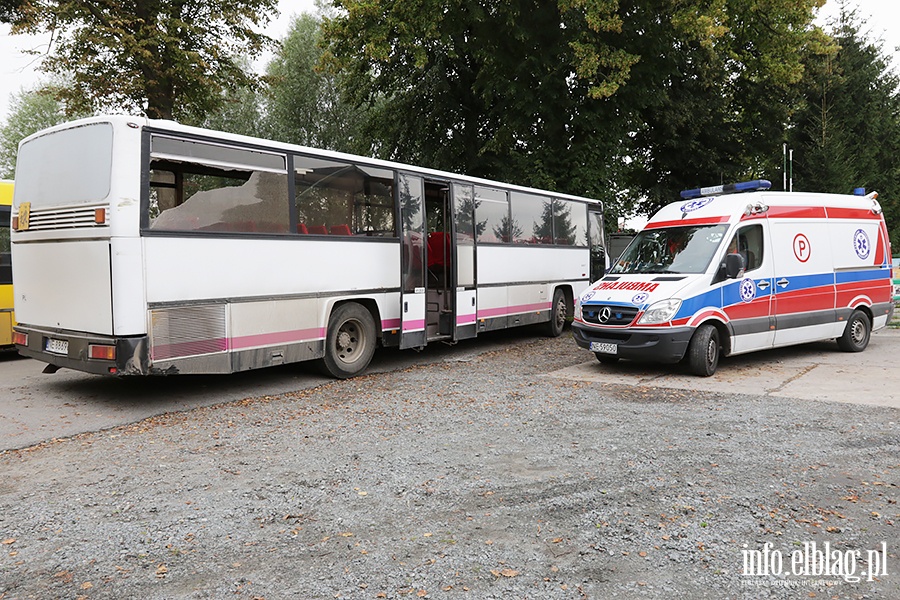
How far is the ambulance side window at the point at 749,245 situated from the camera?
32.8ft

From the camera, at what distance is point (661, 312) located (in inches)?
362

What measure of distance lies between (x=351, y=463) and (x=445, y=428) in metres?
1.38

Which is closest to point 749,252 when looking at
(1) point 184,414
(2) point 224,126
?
(1) point 184,414

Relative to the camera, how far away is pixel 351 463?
5.55 m

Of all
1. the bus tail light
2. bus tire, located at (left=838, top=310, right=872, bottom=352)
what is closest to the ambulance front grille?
bus tire, located at (left=838, top=310, right=872, bottom=352)

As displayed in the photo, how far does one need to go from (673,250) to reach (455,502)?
273 inches

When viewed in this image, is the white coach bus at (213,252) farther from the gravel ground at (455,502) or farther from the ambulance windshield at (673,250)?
the ambulance windshield at (673,250)

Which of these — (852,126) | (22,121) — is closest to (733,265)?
(852,126)

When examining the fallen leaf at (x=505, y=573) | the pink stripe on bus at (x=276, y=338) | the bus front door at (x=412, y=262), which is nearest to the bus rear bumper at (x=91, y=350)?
the pink stripe on bus at (x=276, y=338)

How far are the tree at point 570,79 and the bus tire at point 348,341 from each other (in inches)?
381

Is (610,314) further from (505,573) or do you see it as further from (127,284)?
(505,573)

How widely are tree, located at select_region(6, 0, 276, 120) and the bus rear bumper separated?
13.3 m

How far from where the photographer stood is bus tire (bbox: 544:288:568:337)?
48.5ft

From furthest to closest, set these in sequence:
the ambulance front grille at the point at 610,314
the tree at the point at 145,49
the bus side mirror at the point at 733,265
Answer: the tree at the point at 145,49 → the bus side mirror at the point at 733,265 → the ambulance front grille at the point at 610,314
